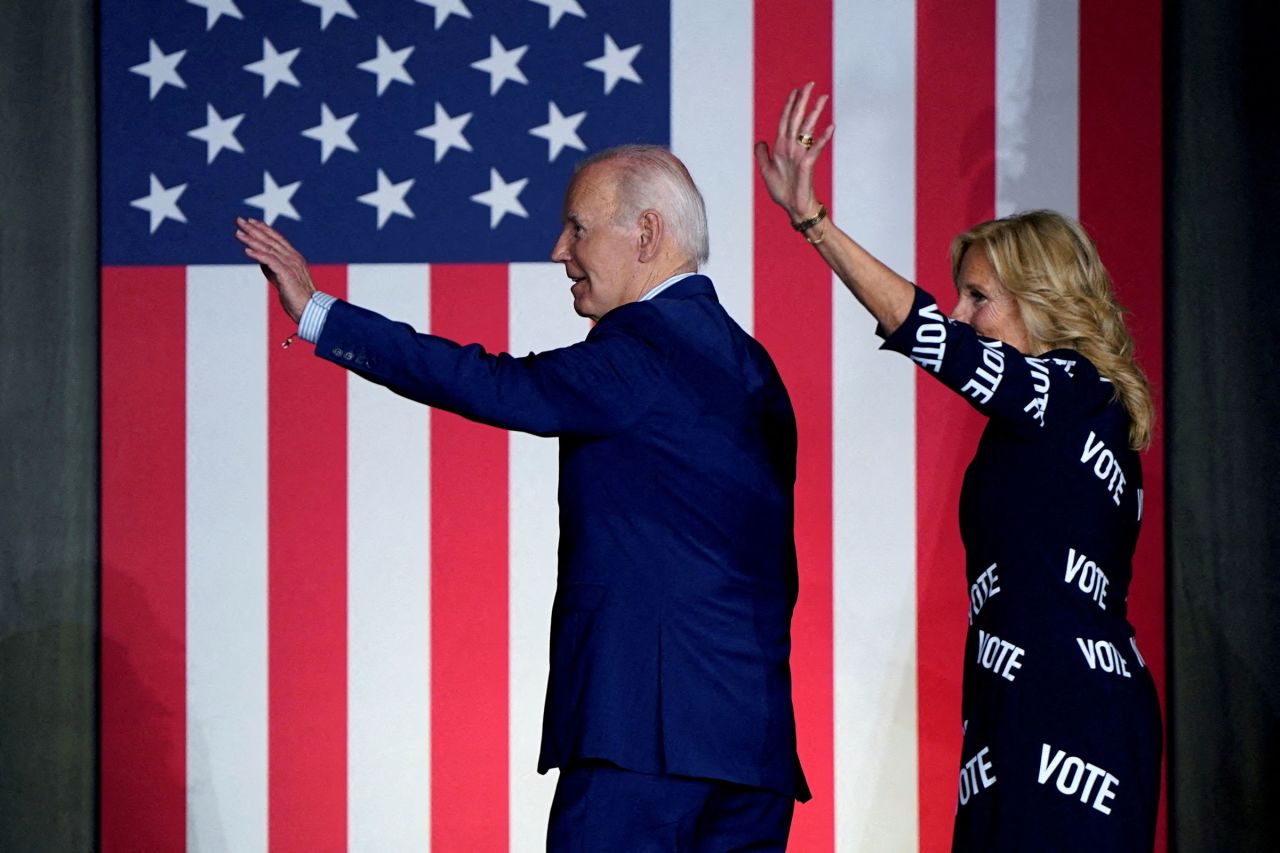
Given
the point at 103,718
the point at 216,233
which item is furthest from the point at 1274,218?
the point at 103,718

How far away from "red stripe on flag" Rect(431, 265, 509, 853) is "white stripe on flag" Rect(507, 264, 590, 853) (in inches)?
0.9

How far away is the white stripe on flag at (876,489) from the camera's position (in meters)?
3.27

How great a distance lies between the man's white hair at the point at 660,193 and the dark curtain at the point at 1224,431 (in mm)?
1617

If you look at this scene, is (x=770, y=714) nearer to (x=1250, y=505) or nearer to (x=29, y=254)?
(x=1250, y=505)

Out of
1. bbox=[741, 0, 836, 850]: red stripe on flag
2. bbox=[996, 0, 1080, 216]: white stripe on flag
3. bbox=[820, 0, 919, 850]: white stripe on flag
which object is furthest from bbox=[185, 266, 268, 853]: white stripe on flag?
bbox=[996, 0, 1080, 216]: white stripe on flag

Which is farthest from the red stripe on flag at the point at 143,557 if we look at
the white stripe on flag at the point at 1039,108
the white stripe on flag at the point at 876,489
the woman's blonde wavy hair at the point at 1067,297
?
the woman's blonde wavy hair at the point at 1067,297

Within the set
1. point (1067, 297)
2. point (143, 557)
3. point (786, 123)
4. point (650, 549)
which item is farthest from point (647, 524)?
Result: point (143, 557)

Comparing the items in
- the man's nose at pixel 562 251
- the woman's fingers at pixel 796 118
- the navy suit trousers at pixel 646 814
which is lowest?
the navy suit trousers at pixel 646 814

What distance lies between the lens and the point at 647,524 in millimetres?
1843

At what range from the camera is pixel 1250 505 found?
3.11 m

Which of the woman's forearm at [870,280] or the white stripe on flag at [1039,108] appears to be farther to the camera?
the white stripe on flag at [1039,108]

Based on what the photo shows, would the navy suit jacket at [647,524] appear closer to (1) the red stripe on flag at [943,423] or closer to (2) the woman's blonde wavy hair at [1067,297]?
(2) the woman's blonde wavy hair at [1067,297]

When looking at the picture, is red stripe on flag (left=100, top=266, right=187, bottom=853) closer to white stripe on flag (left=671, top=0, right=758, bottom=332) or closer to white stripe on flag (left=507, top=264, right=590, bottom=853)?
white stripe on flag (left=507, top=264, right=590, bottom=853)

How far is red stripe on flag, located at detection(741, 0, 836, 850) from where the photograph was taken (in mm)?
3275
